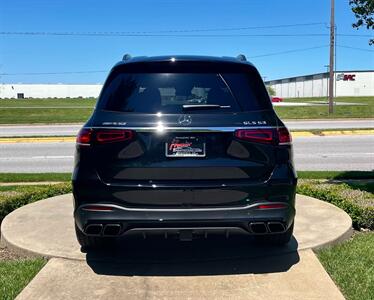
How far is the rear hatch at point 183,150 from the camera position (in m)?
3.77

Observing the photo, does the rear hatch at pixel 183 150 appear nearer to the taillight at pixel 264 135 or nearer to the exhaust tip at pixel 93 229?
the taillight at pixel 264 135

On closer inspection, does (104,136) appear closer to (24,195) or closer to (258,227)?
(258,227)

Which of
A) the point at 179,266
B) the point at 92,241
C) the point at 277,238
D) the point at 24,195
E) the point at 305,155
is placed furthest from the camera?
the point at 305,155

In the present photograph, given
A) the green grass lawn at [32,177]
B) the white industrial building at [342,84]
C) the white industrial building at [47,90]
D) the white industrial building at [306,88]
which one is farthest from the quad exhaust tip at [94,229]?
the white industrial building at [47,90]

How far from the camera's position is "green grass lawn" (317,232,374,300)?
3.73 meters

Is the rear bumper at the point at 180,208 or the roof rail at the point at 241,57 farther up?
the roof rail at the point at 241,57

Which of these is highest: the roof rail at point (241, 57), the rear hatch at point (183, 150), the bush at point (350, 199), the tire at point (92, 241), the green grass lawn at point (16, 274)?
the roof rail at point (241, 57)

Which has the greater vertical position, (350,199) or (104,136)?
(104,136)

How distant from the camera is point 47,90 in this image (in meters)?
109

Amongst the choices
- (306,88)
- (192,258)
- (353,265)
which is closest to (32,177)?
(192,258)

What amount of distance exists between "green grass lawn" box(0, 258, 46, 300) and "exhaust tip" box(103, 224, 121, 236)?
0.77m

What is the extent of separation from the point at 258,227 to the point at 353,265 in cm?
97

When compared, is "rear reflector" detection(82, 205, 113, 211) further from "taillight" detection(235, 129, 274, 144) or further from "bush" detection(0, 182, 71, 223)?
"bush" detection(0, 182, 71, 223)

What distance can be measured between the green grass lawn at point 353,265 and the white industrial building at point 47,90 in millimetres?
106180
